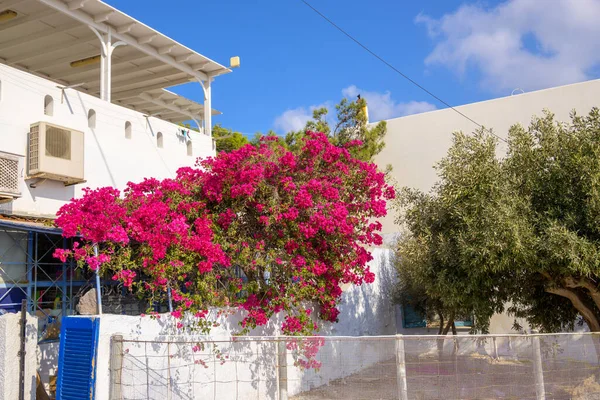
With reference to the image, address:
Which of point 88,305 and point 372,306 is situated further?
point 372,306

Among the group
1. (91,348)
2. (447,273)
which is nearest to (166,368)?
(91,348)

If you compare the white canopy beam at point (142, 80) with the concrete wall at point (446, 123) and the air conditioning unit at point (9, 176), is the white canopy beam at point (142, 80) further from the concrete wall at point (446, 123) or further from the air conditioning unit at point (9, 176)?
the concrete wall at point (446, 123)

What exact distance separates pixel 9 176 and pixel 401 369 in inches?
271

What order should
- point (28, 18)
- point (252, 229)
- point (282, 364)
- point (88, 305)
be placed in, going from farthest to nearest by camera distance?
point (28, 18), point (252, 229), point (88, 305), point (282, 364)

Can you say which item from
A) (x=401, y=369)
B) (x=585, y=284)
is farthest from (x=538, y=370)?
(x=585, y=284)

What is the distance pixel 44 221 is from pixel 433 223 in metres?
6.86

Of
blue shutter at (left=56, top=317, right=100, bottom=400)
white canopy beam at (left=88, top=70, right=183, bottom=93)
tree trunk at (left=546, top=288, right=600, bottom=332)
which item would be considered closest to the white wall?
white canopy beam at (left=88, top=70, right=183, bottom=93)

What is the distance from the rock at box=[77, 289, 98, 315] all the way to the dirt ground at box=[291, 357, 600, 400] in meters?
4.11

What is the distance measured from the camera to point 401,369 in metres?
6.99

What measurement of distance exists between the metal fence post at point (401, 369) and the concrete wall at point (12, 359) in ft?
15.5

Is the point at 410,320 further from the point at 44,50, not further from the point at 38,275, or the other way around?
the point at 44,50

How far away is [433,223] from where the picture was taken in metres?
11.0

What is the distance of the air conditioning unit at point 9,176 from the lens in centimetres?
941

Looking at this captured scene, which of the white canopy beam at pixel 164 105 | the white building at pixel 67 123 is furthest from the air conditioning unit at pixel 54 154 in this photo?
the white canopy beam at pixel 164 105
